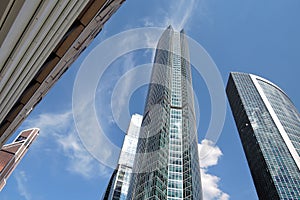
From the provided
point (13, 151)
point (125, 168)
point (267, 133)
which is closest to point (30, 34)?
point (13, 151)

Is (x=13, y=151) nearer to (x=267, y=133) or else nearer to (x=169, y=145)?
(x=169, y=145)

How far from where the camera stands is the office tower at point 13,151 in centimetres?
6781

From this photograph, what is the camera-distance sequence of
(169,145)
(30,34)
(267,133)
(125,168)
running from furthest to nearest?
1. (125,168)
2. (267,133)
3. (169,145)
4. (30,34)

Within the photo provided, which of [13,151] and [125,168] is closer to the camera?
[13,151]

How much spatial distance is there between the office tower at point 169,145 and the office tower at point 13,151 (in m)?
43.4

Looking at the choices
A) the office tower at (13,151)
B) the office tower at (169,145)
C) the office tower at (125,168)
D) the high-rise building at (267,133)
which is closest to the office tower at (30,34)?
the office tower at (169,145)

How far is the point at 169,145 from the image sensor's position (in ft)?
205

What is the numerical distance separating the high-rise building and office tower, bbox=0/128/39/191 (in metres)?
94.8

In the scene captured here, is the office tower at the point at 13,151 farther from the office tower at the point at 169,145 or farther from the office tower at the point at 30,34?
the office tower at the point at 30,34

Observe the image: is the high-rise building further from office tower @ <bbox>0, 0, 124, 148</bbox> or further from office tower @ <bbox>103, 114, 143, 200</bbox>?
office tower @ <bbox>0, 0, 124, 148</bbox>

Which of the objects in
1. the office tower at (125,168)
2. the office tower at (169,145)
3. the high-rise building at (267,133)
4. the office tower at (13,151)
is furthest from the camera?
the office tower at (125,168)

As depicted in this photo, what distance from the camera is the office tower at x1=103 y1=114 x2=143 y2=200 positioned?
83.5 metres

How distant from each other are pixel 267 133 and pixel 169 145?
5809cm

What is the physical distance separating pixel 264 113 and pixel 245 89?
20.7 m
